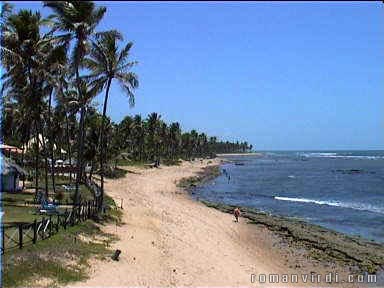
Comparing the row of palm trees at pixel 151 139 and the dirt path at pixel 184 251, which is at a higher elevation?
the row of palm trees at pixel 151 139

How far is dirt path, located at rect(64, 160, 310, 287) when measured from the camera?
1870 cm

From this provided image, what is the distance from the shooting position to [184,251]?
2425 centimetres

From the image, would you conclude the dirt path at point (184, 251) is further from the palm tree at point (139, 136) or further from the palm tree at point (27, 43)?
the palm tree at point (139, 136)

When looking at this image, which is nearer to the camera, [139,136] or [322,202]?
[322,202]

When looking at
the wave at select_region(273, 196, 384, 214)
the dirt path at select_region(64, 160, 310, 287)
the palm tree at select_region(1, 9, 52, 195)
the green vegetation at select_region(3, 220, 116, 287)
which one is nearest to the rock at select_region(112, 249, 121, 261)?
the dirt path at select_region(64, 160, 310, 287)

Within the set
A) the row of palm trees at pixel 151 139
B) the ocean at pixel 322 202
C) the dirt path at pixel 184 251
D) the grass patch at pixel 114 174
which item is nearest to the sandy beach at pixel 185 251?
the dirt path at pixel 184 251

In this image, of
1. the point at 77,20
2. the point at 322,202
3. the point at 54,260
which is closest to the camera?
the point at 54,260

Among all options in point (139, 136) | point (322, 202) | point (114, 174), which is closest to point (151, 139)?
point (139, 136)

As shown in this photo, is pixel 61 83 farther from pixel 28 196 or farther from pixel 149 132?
pixel 149 132

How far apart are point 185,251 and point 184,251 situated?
0.19 feet

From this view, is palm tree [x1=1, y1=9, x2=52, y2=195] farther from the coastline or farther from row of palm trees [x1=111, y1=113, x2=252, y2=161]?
row of palm trees [x1=111, y1=113, x2=252, y2=161]

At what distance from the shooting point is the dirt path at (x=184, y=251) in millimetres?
18703

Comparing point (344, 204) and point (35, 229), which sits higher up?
point (35, 229)

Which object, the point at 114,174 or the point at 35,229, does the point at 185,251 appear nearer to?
the point at 35,229
